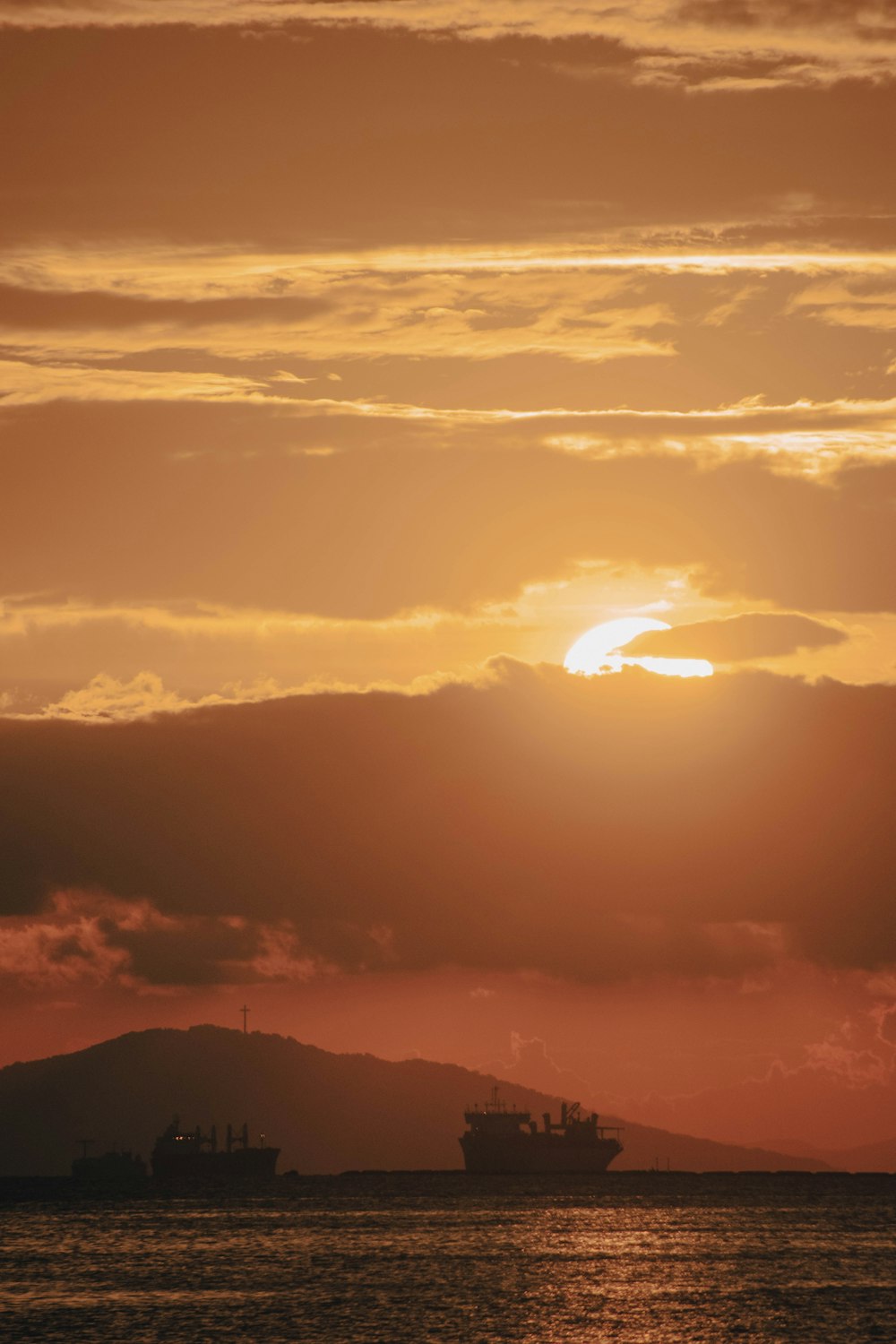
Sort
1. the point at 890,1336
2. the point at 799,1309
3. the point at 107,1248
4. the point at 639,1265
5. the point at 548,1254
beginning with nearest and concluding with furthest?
the point at 890,1336 → the point at 799,1309 → the point at 639,1265 → the point at 548,1254 → the point at 107,1248

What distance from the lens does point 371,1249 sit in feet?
631

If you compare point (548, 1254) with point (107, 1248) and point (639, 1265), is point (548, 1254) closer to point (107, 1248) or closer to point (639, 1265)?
point (639, 1265)

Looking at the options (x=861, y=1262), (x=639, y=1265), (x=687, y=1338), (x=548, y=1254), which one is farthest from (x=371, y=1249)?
(x=687, y=1338)

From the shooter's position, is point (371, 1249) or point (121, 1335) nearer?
point (121, 1335)

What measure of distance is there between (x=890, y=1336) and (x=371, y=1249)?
8816cm

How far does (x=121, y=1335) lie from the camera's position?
114500 millimetres

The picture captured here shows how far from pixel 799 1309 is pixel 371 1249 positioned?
70.8 metres

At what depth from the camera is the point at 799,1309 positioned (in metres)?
131

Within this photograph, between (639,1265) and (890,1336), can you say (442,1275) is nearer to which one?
(639,1265)

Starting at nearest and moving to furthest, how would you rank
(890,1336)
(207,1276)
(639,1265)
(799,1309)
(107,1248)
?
(890,1336)
(799,1309)
(207,1276)
(639,1265)
(107,1248)

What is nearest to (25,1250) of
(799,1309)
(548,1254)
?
(548,1254)

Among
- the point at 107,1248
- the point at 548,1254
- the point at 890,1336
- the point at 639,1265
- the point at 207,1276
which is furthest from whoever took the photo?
the point at 107,1248

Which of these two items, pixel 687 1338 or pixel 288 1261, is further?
pixel 288 1261

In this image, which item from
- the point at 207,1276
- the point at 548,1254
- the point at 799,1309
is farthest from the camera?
the point at 548,1254
